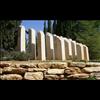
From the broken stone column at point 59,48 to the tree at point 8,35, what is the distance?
139 cm

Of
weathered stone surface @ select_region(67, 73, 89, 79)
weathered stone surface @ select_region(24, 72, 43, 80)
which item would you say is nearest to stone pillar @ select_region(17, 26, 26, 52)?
weathered stone surface @ select_region(24, 72, 43, 80)

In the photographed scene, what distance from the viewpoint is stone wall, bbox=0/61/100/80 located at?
18.9 feet

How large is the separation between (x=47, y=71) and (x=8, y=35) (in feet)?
9.07

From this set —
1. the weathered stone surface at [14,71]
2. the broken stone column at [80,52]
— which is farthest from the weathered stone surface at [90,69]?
the weathered stone surface at [14,71]

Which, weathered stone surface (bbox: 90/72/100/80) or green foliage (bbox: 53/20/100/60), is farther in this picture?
green foliage (bbox: 53/20/100/60)

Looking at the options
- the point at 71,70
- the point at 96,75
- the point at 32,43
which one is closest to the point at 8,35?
the point at 32,43

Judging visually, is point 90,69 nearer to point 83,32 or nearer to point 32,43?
point 32,43

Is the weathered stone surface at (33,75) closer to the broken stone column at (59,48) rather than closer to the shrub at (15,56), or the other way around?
the shrub at (15,56)

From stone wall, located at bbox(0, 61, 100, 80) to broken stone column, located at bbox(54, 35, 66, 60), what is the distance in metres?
0.88

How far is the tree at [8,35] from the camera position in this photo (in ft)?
26.6

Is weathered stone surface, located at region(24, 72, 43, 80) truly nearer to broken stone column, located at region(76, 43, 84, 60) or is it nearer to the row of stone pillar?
the row of stone pillar
